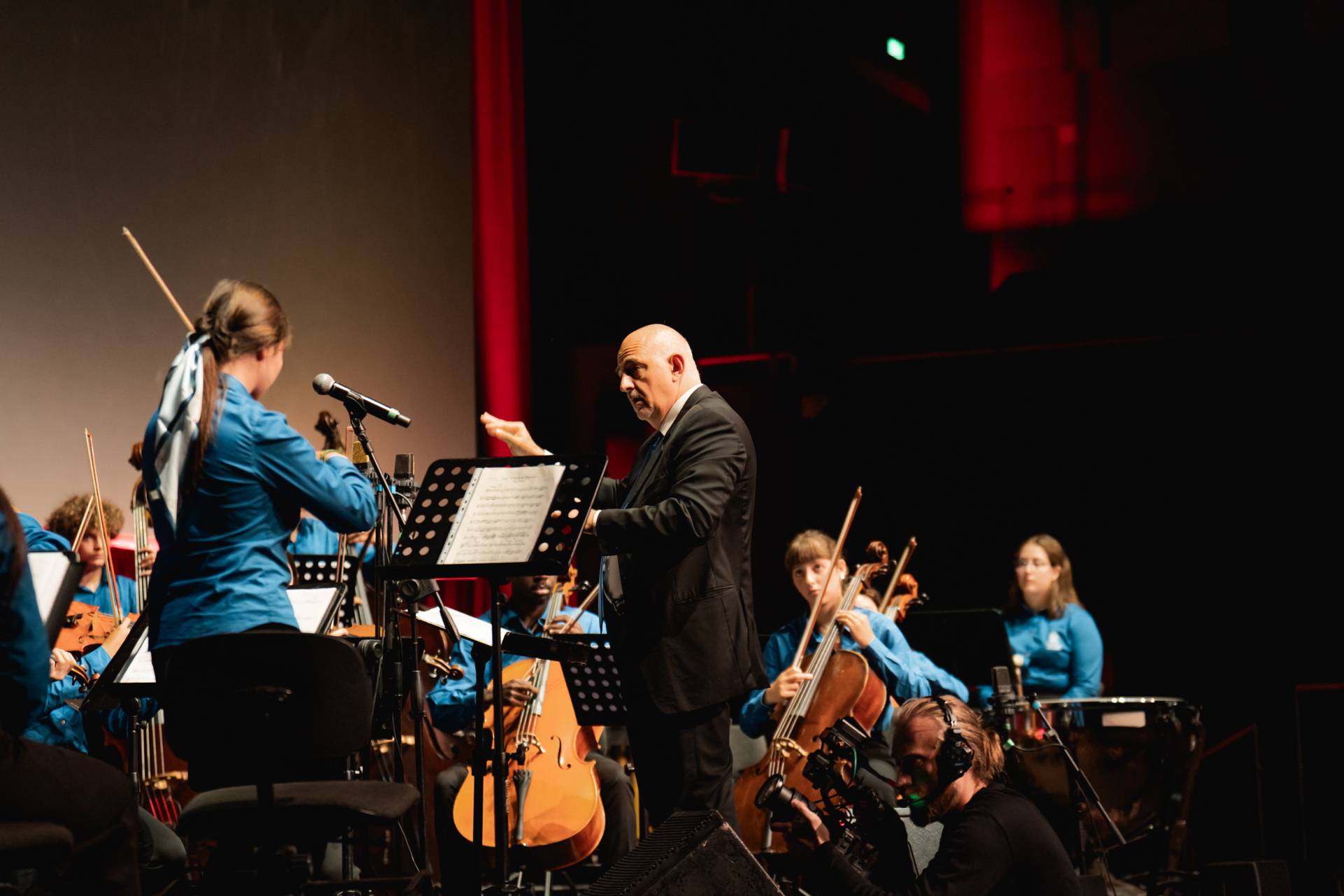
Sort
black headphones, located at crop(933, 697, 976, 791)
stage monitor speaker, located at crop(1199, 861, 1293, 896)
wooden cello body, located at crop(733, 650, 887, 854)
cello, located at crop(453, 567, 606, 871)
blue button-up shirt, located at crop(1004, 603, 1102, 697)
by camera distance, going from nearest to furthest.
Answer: black headphones, located at crop(933, 697, 976, 791)
stage monitor speaker, located at crop(1199, 861, 1293, 896)
cello, located at crop(453, 567, 606, 871)
wooden cello body, located at crop(733, 650, 887, 854)
blue button-up shirt, located at crop(1004, 603, 1102, 697)

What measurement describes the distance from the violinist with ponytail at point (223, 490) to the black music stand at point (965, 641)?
2821 millimetres

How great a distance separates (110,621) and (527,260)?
303 cm

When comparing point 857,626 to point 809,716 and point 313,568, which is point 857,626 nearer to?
point 809,716

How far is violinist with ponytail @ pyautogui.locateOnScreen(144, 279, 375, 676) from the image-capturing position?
2553 millimetres

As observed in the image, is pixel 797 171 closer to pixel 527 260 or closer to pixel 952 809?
pixel 527 260

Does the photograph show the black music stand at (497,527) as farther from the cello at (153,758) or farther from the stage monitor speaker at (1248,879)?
the cello at (153,758)

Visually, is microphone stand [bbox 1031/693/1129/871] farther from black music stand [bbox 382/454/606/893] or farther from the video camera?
black music stand [bbox 382/454/606/893]

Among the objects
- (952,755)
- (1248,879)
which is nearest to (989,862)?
(952,755)

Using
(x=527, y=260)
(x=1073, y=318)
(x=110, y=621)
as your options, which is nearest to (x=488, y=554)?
(x=110, y=621)

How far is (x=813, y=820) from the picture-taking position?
2646mm

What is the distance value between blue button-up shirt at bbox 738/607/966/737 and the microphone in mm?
1764

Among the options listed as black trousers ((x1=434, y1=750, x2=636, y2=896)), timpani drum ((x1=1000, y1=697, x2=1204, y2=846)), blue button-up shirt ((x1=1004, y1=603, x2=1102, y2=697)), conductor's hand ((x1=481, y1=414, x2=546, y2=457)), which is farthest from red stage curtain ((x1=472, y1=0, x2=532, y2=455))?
conductor's hand ((x1=481, y1=414, x2=546, y2=457))

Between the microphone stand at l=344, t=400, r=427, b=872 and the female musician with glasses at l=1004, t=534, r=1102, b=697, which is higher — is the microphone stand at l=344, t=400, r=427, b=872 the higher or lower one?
the higher one

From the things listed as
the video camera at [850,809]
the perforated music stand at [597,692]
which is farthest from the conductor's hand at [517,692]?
the video camera at [850,809]
